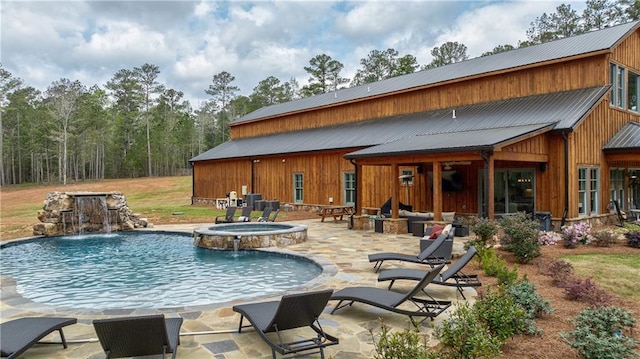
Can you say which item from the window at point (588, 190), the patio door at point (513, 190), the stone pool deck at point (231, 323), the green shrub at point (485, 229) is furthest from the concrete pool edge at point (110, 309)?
the window at point (588, 190)

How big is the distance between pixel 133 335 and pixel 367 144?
48.8 feet

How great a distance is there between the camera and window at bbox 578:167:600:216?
535 inches

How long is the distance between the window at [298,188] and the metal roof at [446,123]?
1.40 meters

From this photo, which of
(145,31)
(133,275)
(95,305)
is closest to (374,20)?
(145,31)

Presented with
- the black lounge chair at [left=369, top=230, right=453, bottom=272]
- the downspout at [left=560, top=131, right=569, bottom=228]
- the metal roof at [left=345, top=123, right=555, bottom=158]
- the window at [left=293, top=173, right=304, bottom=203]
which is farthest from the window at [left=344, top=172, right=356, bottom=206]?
the black lounge chair at [left=369, top=230, right=453, bottom=272]

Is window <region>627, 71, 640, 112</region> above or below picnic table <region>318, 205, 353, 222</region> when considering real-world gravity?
above

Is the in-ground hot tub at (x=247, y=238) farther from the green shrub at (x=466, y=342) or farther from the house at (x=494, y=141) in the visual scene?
the green shrub at (x=466, y=342)

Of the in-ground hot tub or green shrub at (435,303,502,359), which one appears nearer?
green shrub at (435,303,502,359)

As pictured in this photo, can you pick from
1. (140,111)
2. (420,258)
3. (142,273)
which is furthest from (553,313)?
(140,111)

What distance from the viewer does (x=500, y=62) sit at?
17984 mm

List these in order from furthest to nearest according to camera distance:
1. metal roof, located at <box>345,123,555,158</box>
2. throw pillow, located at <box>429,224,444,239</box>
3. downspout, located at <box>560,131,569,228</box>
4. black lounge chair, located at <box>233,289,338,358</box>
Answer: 1. downspout, located at <box>560,131,569,228</box>
2. metal roof, located at <box>345,123,555,158</box>
3. throw pillow, located at <box>429,224,444,239</box>
4. black lounge chair, located at <box>233,289,338,358</box>

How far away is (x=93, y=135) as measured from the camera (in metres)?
47.1

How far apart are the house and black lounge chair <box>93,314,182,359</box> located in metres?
8.85

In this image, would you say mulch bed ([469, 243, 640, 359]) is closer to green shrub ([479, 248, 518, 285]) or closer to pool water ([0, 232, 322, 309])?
green shrub ([479, 248, 518, 285])
